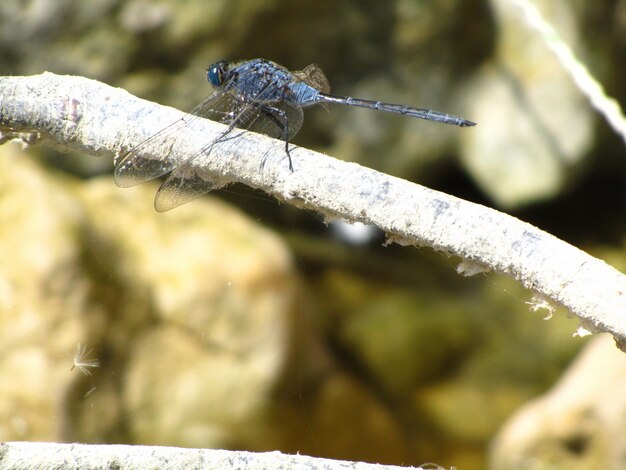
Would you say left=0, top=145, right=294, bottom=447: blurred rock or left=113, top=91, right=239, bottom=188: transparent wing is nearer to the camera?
left=113, top=91, right=239, bottom=188: transparent wing

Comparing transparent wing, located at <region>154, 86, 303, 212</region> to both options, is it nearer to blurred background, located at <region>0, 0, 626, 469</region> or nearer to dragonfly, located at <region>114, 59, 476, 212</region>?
dragonfly, located at <region>114, 59, 476, 212</region>

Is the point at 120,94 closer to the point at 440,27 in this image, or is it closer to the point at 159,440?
the point at 159,440

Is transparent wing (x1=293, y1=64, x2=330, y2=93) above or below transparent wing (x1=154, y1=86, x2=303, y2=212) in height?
above

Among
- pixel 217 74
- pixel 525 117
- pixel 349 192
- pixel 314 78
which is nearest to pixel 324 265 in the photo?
pixel 525 117

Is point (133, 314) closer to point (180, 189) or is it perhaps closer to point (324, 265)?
point (180, 189)

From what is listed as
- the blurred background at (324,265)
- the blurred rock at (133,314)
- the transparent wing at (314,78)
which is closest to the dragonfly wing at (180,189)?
the transparent wing at (314,78)

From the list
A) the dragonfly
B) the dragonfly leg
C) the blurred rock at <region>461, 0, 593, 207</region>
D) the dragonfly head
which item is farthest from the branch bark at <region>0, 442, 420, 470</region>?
the blurred rock at <region>461, 0, 593, 207</region>

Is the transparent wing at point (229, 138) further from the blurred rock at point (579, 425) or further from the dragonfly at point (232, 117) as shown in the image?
the blurred rock at point (579, 425)

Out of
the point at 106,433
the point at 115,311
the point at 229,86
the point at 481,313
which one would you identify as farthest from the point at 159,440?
the point at 481,313
